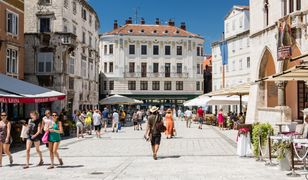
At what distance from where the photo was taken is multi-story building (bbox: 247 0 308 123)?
73.7ft

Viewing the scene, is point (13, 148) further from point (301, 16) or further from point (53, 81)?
point (53, 81)

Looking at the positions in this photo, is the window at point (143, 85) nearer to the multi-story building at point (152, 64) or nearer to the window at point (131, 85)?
the multi-story building at point (152, 64)

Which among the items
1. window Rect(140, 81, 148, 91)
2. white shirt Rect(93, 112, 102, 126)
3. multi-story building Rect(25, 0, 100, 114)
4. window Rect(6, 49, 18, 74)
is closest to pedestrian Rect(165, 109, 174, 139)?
white shirt Rect(93, 112, 102, 126)

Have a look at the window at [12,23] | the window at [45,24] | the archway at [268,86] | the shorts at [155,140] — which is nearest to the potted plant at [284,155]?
the shorts at [155,140]

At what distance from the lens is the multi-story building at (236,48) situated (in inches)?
2131

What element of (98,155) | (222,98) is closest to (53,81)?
(222,98)

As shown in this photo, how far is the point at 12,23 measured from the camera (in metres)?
27.7

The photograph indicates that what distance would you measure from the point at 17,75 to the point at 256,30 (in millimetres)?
16017

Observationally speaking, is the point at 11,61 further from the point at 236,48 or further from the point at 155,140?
the point at 236,48

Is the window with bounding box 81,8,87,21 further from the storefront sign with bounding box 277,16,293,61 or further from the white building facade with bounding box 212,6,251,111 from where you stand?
the storefront sign with bounding box 277,16,293,61

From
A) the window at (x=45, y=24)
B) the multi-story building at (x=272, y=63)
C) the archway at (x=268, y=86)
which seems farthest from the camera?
the window at (x=45, y=24)

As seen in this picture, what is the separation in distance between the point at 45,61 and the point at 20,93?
1713 cm

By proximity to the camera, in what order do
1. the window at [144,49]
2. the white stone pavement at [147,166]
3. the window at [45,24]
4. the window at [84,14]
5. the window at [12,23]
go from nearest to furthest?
the white stone pavement at [147,166]
the window at [12,23]
the window at [45,24]
the window at [84,14]
the window at [144,49]

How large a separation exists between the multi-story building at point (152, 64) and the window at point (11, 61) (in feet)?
123
